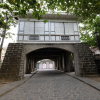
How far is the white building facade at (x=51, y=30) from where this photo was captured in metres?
14.3

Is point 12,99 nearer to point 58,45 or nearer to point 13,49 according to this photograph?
point 13,49

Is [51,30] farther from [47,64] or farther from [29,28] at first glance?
[47,64]

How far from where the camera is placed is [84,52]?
41.5 feet

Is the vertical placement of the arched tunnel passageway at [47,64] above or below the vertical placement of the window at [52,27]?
below

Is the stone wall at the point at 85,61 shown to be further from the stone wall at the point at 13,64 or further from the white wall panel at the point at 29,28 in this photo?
the stone wall at the point at 13,64

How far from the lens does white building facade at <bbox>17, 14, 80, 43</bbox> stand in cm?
1430

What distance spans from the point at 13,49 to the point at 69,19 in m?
9.49

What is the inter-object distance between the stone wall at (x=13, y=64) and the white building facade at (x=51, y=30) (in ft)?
7.59

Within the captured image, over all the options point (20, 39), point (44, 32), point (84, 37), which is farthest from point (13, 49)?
point (84, 37)

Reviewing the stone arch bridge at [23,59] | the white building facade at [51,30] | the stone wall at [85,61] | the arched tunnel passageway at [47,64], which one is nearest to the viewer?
the stone arch bridge at [23,59]

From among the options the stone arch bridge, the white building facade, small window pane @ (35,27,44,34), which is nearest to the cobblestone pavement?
the stone arch bridge

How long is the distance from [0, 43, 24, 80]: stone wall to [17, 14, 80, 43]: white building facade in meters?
2.31

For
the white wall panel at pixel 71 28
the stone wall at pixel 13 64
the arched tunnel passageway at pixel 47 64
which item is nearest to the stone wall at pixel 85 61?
the white wall panel at pixel 71 28

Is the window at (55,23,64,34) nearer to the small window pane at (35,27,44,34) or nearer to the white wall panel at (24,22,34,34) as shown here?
the small window pane at (35,27,44,34)
